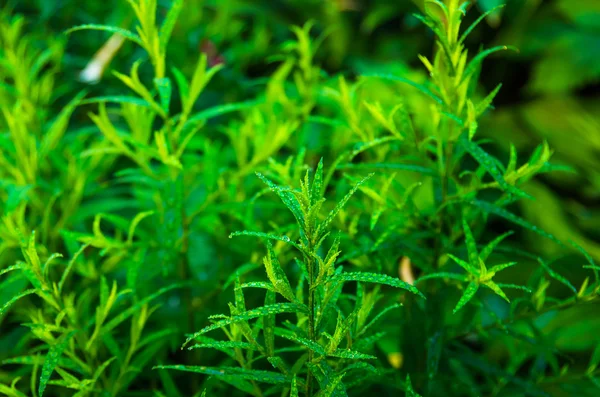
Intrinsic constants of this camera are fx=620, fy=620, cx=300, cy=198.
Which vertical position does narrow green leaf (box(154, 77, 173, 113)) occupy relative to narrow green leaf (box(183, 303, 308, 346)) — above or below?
above

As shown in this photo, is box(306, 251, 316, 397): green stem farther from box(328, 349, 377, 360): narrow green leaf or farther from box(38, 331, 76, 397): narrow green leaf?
box(38, 331, 76, 397): narrow green leaf

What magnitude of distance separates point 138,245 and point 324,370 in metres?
0.25

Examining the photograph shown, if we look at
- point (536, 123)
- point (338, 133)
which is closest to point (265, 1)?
point (536, 123)

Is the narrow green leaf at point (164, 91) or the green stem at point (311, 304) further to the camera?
the narrow green leaf at point (164, 91)

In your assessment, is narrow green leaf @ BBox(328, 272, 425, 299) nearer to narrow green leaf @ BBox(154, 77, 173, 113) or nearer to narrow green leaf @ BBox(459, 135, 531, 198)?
narrow green leaf @ BBox(459, 135, 531, 198)

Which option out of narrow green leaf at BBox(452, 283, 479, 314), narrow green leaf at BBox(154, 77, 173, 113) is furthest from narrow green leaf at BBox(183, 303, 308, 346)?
narrow green leaf at BBox(154, 77, 173, 113)

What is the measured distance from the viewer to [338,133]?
79cm

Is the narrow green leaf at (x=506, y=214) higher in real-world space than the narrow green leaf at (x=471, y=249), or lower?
higher

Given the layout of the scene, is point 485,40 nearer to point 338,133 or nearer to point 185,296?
point 338,133

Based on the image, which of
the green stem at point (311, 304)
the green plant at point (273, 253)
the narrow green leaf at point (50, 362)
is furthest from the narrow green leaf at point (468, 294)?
the narrow green leaf at point (50, 362)

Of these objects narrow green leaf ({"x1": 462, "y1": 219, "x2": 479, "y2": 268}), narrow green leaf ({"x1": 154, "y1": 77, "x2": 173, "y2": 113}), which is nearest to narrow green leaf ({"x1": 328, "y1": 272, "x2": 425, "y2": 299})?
narrow green leaf ({"x1": 462, "y1": 219, "x2": 479, "y2": 268})

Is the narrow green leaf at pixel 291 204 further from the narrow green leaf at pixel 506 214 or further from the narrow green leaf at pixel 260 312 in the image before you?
the narrow green leaf at pixel 506 214

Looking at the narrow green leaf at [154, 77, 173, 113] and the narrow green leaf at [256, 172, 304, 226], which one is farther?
the narrow green leaf at [154, 77, 173, 113]

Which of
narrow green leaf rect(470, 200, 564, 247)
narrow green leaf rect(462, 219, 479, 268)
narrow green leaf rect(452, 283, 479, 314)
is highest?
narrow green leaf rect(470, 200, 564, 247)
